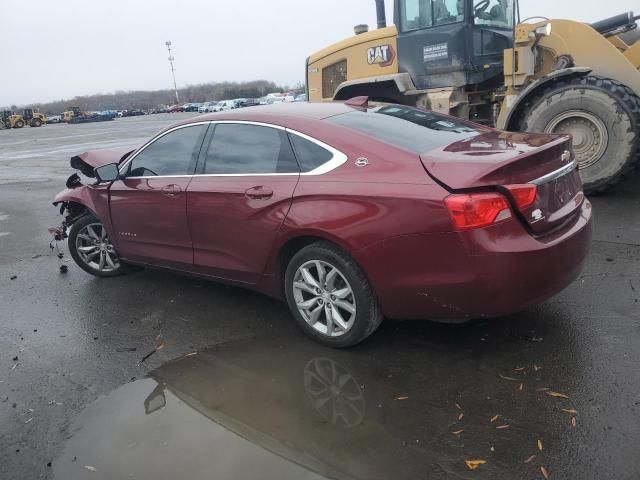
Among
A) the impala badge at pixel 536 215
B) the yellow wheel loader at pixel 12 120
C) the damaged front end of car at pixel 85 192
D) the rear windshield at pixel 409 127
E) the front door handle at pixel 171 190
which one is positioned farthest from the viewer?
the yellow wheel loader at pixel 12 120

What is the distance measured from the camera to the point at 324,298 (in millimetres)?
3621

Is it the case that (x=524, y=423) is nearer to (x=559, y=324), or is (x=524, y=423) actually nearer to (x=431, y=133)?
(x=559, y=324)

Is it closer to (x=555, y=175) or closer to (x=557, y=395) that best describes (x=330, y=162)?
(x=555, y=175)

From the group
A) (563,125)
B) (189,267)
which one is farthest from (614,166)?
(189,267)

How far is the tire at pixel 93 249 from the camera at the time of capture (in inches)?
215

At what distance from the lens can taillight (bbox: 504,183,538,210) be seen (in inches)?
117

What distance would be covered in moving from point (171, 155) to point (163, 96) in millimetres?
135287

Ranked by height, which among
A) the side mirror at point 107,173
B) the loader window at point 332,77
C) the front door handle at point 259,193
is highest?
the loader window at point 332,77

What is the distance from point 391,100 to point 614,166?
3.62 m

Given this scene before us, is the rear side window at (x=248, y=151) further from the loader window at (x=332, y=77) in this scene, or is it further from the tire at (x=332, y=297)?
the loader window at (x=332, y=77)

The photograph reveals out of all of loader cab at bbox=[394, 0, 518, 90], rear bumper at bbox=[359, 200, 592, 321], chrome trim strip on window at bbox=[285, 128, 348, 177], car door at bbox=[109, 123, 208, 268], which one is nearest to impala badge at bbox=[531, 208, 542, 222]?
rear bumper at bbox=[359, 200, 592, 321]

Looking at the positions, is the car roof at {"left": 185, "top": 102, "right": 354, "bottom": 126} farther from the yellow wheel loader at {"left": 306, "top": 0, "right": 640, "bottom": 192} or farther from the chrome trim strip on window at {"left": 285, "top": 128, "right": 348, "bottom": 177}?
the yellow wheel loader at {"left": 306, "top": 0, "right": 640, "bottom": 192}

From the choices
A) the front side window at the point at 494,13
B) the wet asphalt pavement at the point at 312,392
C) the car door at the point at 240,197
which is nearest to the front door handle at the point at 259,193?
the car door at the point at 240,197

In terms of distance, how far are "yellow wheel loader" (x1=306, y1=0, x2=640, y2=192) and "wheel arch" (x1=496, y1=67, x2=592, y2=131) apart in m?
0.01
